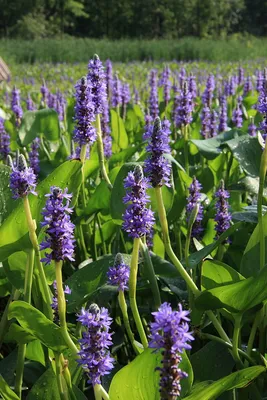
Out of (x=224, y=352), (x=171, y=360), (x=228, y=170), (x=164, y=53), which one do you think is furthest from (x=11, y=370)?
(x=164, y=53)

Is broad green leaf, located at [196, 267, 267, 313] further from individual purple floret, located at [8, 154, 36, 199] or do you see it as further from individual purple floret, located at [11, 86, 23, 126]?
individual purple floret, located at [11, 86, 23, 126]

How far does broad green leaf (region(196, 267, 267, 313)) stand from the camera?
1348 millimetres

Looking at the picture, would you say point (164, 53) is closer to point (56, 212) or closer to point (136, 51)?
point (136, 51)

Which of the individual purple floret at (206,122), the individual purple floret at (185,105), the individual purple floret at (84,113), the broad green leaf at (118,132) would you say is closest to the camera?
the individual purple floret at (84,113)

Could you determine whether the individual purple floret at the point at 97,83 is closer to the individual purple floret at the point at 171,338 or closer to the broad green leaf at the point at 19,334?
the broad green leaf at the point at 19,334

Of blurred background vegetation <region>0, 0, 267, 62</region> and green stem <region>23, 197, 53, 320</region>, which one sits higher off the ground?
green stem <region>23, 197, 53, 320</region>

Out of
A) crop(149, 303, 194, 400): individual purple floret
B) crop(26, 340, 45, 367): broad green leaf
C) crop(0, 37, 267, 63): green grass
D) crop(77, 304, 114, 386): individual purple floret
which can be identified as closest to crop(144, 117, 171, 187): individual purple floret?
crop(77, 304, 114, 386): individual purple floret

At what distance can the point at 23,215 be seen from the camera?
1659 millimetres

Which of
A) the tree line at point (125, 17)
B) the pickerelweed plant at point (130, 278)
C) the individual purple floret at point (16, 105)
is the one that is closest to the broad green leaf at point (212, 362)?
the pickerelweed plant at point (130, 278)

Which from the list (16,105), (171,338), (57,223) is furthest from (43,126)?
(171,338)

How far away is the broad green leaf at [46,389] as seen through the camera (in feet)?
4.79

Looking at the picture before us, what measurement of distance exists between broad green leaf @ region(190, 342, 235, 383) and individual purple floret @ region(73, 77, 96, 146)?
78cm

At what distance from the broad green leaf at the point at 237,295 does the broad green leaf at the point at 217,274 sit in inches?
4.3

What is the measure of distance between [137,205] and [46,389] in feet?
1.86
